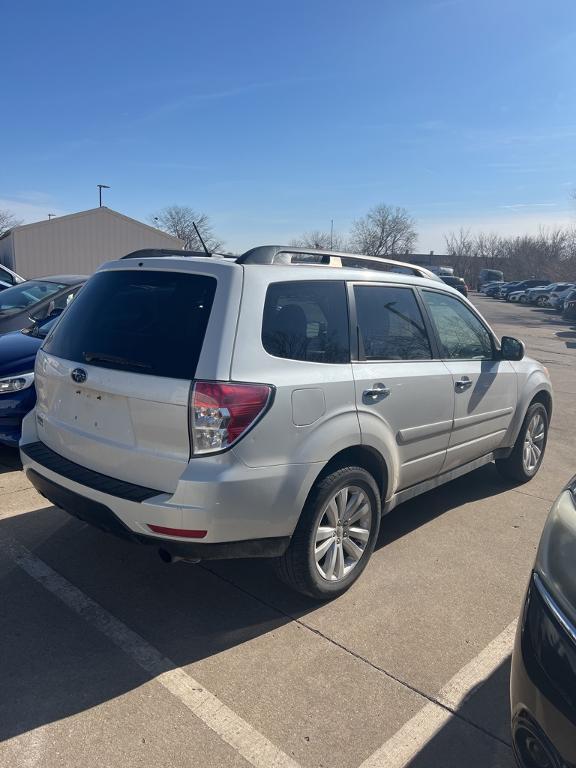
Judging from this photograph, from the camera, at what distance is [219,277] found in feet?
9.28

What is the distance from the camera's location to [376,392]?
3.30m

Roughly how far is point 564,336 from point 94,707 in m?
23.2

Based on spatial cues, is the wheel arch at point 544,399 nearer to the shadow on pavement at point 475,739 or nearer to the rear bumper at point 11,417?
the shadow on pavement at point 475,739

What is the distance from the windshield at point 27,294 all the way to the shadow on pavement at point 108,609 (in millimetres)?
4041

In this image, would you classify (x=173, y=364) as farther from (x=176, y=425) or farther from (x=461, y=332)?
(x=461, y=332)

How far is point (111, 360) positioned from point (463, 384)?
2.43 meters

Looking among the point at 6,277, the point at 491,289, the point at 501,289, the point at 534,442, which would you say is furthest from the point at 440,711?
the point at 491,289

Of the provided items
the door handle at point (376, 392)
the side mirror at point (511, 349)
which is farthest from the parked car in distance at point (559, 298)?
the door handle at point (376, 392)

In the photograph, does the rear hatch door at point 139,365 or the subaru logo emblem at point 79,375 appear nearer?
the rear hatch door at point 139,365

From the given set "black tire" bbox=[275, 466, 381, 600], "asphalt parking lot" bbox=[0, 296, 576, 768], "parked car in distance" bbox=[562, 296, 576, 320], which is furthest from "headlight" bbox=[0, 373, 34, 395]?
"parked car in distance" bbox=[562, 296, 576, 320]

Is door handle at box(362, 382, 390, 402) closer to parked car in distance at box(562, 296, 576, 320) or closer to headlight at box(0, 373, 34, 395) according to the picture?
headlight at box(0, 373, 34, 395)

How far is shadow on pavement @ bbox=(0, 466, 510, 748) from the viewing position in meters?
2.50

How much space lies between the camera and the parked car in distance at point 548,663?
1.59 metres

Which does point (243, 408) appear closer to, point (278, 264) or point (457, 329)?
point (278, 264)
